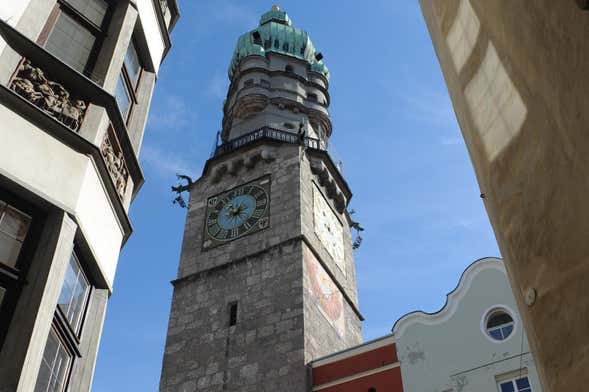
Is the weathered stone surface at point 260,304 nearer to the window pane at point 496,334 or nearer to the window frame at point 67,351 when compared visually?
the window pane at point 496,334

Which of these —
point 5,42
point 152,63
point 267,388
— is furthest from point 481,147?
point 267,388

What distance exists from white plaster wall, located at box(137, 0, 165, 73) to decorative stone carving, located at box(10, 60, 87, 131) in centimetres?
200

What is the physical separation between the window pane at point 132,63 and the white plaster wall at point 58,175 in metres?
1.88

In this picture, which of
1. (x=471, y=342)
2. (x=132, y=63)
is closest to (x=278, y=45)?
(x=471, y=342)

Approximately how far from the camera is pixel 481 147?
16.5ft

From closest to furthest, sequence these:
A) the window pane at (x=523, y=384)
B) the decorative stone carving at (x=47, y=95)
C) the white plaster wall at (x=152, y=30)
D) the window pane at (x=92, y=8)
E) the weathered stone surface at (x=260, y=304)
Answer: the decorative stone carving at (x=47, y=95) < the window pane at (x=92, y=8) < the white plaster wall at (x=152, y=30) < the window pane at (x=523, y=384) < the weathered stone surface at (x=260, y=304)

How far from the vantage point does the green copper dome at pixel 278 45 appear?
109 ft

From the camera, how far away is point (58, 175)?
211 inches

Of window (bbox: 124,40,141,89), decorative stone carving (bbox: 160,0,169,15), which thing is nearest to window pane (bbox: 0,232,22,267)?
window (bbox: 124,40,141,89)

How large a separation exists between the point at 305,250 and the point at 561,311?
16.2 metres

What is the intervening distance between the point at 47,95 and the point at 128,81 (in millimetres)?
Answer: 1662

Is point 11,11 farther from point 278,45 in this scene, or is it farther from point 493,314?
point 278,45

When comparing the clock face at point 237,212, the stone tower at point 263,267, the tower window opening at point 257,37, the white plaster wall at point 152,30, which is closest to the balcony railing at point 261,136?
the stone tower at point 263,267

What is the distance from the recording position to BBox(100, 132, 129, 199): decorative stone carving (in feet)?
20.3
